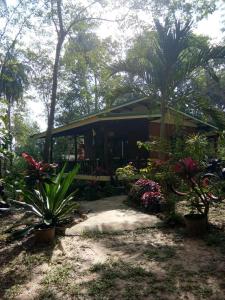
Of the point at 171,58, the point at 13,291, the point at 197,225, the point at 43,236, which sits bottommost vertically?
the point at 13,291

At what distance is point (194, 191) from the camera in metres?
6.76

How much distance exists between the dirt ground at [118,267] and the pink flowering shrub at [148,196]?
6.76 ft

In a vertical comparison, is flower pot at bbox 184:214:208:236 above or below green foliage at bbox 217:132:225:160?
below

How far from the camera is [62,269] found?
501 centimetres

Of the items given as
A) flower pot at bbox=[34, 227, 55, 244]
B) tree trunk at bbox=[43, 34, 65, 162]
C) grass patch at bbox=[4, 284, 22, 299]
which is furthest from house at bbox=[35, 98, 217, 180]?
grass patch at bbox=[4, 284, 22, 299]

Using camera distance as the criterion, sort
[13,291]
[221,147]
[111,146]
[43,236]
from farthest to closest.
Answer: [111,146], [221,147], [43,236], [13,291]

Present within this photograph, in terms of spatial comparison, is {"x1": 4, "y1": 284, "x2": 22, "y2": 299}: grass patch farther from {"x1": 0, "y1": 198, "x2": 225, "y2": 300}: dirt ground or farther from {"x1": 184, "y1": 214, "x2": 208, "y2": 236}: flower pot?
{"x1": 184, "y1": 214, "x2": 208, "y2": 236}: flower pot

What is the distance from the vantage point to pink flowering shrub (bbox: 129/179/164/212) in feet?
29.8

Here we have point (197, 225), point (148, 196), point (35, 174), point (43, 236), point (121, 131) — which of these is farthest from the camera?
point (121, 131)

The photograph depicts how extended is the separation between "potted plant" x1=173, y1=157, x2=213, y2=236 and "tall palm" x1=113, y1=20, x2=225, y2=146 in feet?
9.25

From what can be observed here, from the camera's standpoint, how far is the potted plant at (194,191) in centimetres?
644

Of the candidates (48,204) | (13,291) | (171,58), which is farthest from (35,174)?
(171,58)

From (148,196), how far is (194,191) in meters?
2.50

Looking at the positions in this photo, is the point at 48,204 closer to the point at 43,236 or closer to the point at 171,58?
the point at 43,236
